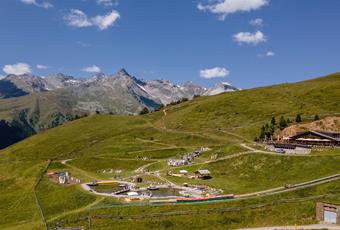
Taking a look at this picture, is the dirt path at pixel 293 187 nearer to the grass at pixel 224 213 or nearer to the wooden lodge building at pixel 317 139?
the grass at pixel 224 213

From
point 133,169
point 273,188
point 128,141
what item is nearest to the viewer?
point 273,188

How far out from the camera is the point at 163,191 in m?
95.5

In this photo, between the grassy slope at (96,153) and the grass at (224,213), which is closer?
the grass at (224,213)

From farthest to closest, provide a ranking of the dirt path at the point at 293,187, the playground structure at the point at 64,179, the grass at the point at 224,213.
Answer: the playground structure at the point at 64,179, the dirt path at the point at 293,187, the grass at the point at 224,213

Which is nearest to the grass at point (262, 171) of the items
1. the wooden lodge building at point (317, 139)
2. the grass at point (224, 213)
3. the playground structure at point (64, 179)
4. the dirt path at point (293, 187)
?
the dirt path at point (293, 187)

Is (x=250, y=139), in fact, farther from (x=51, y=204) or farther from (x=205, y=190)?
(x=51, y=204)

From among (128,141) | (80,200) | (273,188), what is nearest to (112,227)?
(80,200)

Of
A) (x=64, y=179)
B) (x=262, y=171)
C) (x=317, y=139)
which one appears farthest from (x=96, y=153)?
(x=317, y=139)

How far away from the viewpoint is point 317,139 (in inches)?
4993

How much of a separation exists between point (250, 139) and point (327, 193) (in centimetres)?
7872

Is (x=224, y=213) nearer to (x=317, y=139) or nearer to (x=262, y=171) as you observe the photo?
(x=262, y=171)

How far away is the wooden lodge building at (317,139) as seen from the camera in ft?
404

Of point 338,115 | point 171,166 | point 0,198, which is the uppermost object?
point 338,115

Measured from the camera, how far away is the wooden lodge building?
404ft
